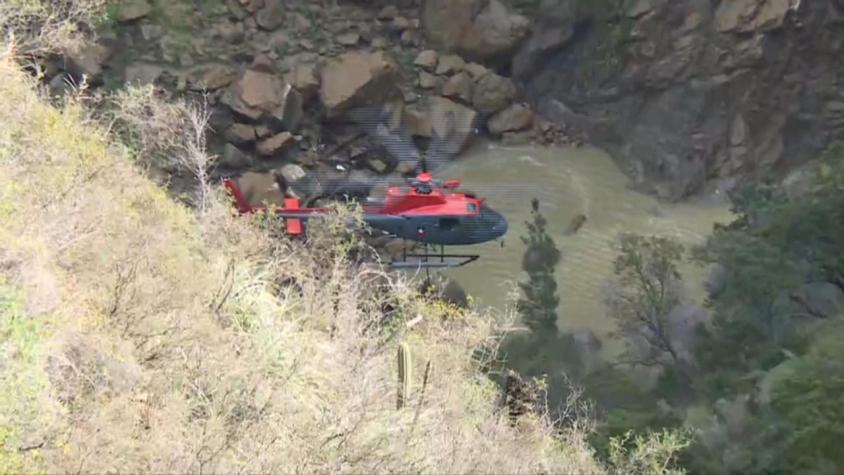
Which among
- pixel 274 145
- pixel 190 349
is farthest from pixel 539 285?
pixel 190 349

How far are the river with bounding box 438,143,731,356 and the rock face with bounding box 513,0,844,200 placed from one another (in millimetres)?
700

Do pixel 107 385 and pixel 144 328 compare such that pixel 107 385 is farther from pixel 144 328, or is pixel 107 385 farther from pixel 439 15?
pixel 439 15

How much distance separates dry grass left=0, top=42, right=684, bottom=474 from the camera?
4742mm

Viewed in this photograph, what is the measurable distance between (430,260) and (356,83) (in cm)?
558

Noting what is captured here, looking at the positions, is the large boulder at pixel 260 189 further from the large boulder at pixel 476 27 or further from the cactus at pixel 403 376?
the cactus at pixel 403 376

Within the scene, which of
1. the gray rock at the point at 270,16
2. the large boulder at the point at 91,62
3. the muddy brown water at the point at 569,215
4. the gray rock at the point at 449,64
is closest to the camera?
the muddy brown water at the point at 569,215

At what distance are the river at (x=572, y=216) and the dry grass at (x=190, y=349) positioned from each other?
18.4 feet

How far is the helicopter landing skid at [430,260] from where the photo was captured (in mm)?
12906

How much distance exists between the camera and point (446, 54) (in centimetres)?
1989

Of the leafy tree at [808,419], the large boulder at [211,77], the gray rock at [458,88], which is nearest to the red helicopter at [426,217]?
the leafy tree at [808,419]

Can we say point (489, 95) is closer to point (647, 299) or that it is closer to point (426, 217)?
point (426, 217)

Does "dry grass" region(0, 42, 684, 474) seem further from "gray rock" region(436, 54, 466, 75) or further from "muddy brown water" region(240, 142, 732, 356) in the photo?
"gray rock" region(436, 54, 466, 75)

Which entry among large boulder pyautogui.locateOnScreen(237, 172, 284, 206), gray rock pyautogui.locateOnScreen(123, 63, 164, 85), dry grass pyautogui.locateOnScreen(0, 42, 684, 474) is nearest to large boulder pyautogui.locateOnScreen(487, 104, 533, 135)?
large boulder pyautogui.locateOnScreen(237, 172, 284, 206)

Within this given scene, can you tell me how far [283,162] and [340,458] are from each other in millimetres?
13150
